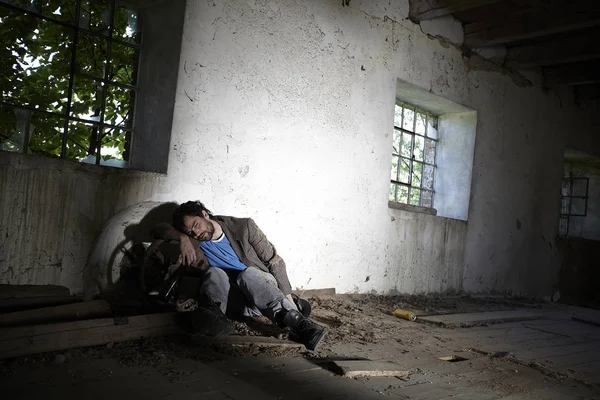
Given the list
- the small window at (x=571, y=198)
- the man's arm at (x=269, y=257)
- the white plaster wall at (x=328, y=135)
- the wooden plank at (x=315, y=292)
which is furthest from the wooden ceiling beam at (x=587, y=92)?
the man's arm at (x=269, y=257)

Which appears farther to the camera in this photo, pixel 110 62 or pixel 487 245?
pixel 487 245

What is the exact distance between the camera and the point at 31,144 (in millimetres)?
3309

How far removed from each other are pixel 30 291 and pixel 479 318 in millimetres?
3579

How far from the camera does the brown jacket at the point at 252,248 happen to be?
3080 mm

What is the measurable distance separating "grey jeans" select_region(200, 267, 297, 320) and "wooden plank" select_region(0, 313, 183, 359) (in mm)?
295

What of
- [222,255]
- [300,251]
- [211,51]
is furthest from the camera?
[300,251]

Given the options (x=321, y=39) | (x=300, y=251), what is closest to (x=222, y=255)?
(x=300, y=251)

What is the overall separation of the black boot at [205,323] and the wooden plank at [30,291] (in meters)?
0.73

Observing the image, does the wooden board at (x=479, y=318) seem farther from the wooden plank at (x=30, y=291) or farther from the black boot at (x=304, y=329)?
the wooden plank at (x=30, y=291)

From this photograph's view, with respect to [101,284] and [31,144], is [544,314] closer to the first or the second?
[101,284]

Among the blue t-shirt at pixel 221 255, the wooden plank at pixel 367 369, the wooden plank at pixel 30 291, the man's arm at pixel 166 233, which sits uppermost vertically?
the man's arm at pixel 166 233

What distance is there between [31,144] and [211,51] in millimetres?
1438

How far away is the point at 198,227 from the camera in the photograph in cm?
302

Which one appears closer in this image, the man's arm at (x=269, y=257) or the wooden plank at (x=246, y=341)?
the wooden plank at (x=246, y=341)
